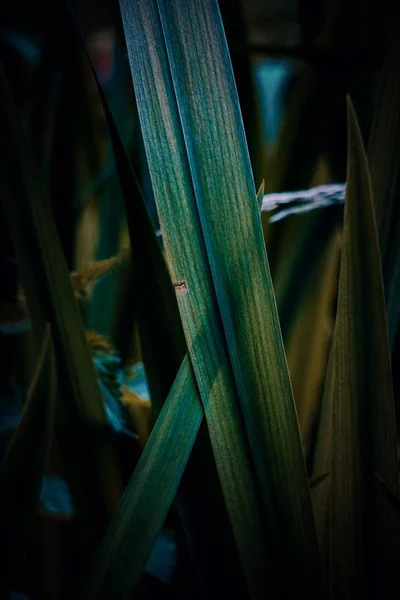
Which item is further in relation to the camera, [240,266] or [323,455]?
[323,455]

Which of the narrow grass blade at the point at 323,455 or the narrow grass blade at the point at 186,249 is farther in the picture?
the narrow grass blade at the point at 323,455

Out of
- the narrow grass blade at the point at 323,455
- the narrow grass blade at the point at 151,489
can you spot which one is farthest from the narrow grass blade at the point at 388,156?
the narrow grass blade at the point at 151,489

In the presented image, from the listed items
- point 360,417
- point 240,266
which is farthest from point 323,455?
point 240,266

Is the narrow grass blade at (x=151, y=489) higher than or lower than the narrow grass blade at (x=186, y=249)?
lower

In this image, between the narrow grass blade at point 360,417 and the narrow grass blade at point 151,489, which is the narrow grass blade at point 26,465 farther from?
the narrow grass blade at point 360,417

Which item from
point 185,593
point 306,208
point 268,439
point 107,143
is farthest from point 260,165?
point 185,593

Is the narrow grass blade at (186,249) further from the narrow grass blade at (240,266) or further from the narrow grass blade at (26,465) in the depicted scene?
the narrow grass blade at (26,465)

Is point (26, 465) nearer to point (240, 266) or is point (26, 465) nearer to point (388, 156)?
point (240, 266)
